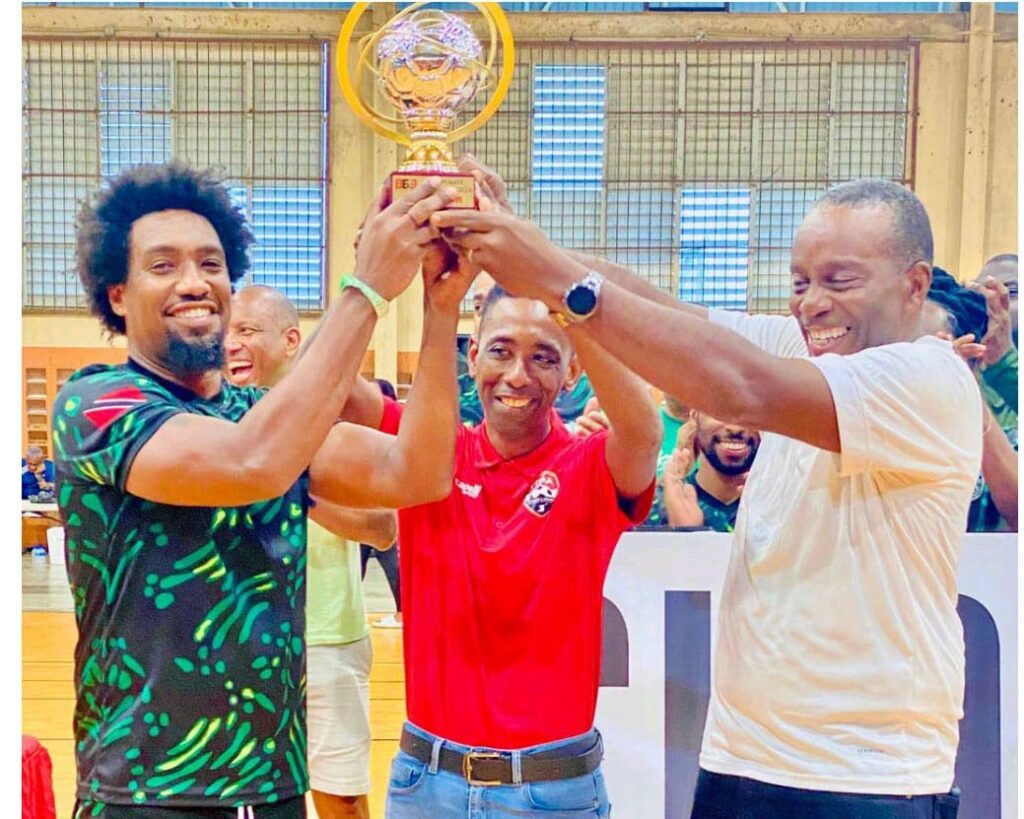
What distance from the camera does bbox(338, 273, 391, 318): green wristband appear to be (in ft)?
5.42

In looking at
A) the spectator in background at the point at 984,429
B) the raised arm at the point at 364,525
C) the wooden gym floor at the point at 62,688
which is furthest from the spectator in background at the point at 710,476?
the wooden gym floor at the point at 62,688

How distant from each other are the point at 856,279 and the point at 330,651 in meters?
2.19

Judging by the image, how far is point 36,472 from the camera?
8.51m

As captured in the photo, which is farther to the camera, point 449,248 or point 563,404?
point 563,404

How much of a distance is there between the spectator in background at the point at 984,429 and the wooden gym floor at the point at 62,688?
7.97 ft

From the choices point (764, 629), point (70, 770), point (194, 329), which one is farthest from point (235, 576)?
point (70, 770)

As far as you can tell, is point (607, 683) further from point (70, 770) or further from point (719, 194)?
point (719, 194)

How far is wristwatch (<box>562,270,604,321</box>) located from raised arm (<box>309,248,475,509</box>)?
0.27 meters

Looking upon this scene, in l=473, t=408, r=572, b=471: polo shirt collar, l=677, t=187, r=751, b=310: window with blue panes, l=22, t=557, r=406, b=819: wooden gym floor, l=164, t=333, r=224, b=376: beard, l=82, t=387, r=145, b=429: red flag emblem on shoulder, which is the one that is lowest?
l=22, t=557, r=406, b=819: wooden gym floor

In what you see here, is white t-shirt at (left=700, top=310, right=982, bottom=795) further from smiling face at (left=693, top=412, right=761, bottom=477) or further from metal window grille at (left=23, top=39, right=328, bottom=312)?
metal window grille at (left=23, top=39, right=328, bottom=312)

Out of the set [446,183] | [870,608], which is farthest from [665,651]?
[446,183]

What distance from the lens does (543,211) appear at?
9.95m

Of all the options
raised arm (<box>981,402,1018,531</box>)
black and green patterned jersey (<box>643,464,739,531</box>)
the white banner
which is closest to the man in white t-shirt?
the white banner

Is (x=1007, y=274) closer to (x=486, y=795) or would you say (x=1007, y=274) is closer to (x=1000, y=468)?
(x=1000, y=468)
